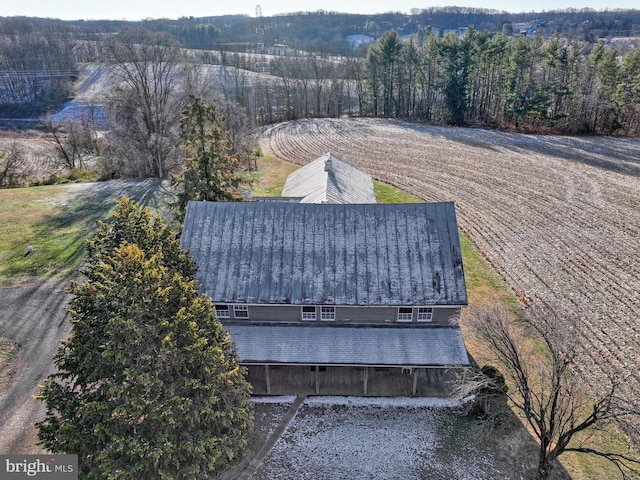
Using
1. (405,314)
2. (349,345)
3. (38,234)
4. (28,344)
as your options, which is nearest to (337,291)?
(349,345)

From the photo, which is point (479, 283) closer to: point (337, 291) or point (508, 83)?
point (337, 291)

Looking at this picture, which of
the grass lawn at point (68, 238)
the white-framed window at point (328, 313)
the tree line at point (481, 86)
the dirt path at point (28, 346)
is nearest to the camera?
the dirt path at point (28, 346)

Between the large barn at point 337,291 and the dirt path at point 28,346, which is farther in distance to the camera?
the large barn at point 337,291

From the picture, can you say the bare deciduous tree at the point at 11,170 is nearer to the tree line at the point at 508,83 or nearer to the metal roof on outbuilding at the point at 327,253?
the metal roof on outbuilding at the point at 327,253

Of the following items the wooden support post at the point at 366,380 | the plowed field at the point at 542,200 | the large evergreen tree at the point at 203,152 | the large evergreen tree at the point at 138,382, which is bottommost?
the wooden support post at the point at 366,380

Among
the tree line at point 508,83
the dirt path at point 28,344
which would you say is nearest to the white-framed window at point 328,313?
the dirt path at point 28,344

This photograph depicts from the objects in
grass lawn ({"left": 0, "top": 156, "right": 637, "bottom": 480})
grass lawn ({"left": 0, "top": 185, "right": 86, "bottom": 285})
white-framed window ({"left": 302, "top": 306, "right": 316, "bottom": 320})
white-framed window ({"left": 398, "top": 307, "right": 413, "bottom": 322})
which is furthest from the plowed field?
grass lawn ({"left": 0, "top": 185, "right": 86, "bottom": 285})

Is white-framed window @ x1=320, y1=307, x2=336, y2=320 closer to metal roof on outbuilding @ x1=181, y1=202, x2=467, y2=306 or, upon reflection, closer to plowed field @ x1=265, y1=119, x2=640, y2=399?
metal roof on outbuilding @ x1=181, y1=202, x2=467, y2=306
